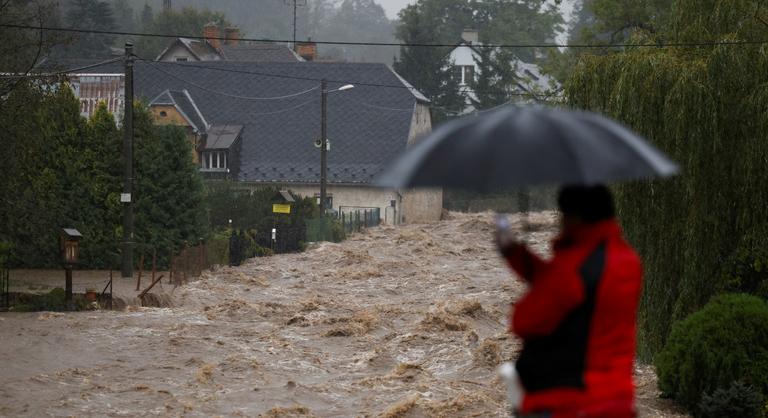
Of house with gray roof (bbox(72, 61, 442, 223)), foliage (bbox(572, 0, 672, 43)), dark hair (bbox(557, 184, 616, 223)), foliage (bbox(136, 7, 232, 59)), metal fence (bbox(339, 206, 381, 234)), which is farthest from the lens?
foliage (bbox(136, 7, 232, 59))

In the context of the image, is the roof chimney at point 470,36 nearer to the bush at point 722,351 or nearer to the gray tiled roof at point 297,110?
A: the gray tiled roof at point 297,110

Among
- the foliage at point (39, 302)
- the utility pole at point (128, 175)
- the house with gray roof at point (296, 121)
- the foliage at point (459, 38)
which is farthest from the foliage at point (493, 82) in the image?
the foliage at point (39, 302)

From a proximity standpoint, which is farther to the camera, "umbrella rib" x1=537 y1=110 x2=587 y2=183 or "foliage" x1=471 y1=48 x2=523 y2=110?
"foliage" x1=471 y1=48 x2=523 y2=110

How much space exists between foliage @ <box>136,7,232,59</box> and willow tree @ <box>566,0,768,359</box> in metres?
84.2

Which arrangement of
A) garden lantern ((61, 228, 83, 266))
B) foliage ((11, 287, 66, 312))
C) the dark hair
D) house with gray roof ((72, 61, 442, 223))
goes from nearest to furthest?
the dark hair → foliage ((11, 287, 66, 312)) → garden lantern ((61, 228, 83, 266)) → house with gray roof ((72, 61, 442, 223))

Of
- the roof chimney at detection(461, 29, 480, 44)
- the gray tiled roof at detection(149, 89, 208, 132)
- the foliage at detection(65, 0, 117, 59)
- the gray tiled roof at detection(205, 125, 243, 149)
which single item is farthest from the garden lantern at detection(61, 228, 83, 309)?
the roof chimney at detection(461, 29, 480, 44)

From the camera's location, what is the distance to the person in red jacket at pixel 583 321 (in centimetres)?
512

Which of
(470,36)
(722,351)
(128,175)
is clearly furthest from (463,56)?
(722,351)

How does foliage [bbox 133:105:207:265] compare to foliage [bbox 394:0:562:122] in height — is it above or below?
below

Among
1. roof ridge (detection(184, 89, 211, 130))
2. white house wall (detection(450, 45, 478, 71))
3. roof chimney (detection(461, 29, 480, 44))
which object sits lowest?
roof ridge (detection(184, 89, 211, 130))

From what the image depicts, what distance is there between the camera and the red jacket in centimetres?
512

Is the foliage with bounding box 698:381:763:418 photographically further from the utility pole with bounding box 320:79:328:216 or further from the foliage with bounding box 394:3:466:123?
the foliage with bounding box 394:3:466:123

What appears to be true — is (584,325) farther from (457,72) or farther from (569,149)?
(457,72)

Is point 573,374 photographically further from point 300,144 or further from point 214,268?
A: point 300,144
